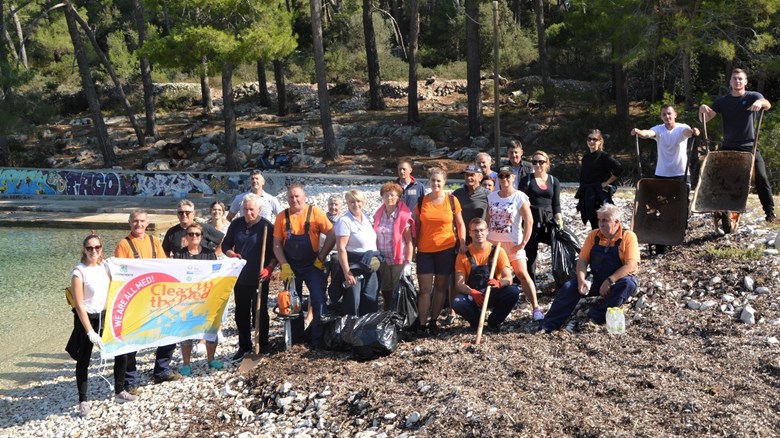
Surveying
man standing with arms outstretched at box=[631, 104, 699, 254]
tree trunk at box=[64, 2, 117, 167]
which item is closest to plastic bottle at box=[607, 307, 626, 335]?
man standing with arms outstretched at box=[631, 104, 699, 254]

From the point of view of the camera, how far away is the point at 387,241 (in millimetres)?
7949

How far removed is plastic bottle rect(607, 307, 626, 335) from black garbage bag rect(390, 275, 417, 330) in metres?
1.90

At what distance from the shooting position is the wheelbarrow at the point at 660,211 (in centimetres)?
881

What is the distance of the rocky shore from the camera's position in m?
5.54

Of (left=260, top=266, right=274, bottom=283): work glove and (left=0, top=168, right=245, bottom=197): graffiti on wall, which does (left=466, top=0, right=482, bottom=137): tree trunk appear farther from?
(left=260, top=266, right=274, bottom=283): work glove

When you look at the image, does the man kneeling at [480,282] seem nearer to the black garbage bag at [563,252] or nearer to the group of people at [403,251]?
the group of people at [403,251]

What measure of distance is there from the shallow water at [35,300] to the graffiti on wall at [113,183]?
4.31 meters

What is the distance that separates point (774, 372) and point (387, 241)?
3.67 m

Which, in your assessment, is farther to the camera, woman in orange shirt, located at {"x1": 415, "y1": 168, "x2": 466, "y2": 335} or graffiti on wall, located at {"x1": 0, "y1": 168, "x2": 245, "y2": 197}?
graffiti on wall, located at {"x1": 0, "y1": 168, "x2": 245, "y2": 197}

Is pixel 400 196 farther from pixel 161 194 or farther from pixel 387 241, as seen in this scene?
pixel 161 194

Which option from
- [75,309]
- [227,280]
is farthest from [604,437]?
[75,309]

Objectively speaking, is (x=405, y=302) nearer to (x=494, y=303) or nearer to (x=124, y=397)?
(x=494, y=303)

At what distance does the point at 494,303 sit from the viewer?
7645mm

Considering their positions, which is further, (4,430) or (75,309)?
(4,430)
